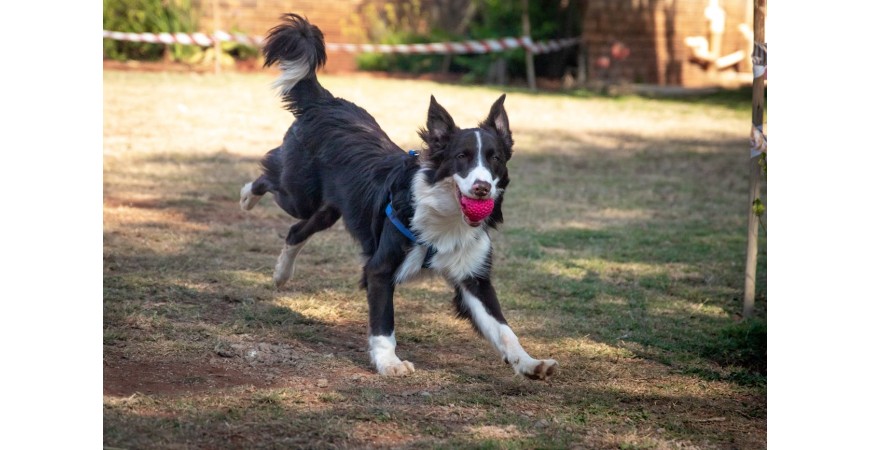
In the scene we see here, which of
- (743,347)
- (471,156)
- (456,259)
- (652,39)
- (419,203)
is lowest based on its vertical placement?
(743,347)

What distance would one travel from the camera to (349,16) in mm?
23703

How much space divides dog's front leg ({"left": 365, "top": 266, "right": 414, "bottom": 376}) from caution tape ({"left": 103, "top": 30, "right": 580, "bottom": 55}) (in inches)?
640

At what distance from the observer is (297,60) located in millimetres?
6562

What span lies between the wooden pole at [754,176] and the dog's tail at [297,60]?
2.76m

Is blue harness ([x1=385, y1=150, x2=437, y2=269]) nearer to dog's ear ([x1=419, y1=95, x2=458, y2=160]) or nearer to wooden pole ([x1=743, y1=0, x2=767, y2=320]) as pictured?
dog's ear ([x1=419, y1=95, x2=458, y2=160])

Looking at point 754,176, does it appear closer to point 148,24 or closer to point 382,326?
point 382,326

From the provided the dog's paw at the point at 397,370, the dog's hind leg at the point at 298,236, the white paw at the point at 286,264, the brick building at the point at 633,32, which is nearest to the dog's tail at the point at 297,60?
the dog's hind leg at the point at 298,236

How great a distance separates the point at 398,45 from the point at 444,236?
18.2m

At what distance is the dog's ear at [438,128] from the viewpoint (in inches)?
209

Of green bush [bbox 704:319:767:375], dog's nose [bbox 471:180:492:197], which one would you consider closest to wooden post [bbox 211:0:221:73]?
green bush [bbox 704:319:767:375]

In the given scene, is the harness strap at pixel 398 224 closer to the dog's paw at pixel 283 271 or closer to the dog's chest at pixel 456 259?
Result: the dog's chest at pixel 456 259

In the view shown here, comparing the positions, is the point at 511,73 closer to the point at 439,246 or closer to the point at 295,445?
the point at 439,246

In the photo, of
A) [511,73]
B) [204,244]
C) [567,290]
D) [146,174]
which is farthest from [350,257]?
[511,73]

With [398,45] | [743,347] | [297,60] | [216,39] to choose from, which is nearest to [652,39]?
[398,45]
